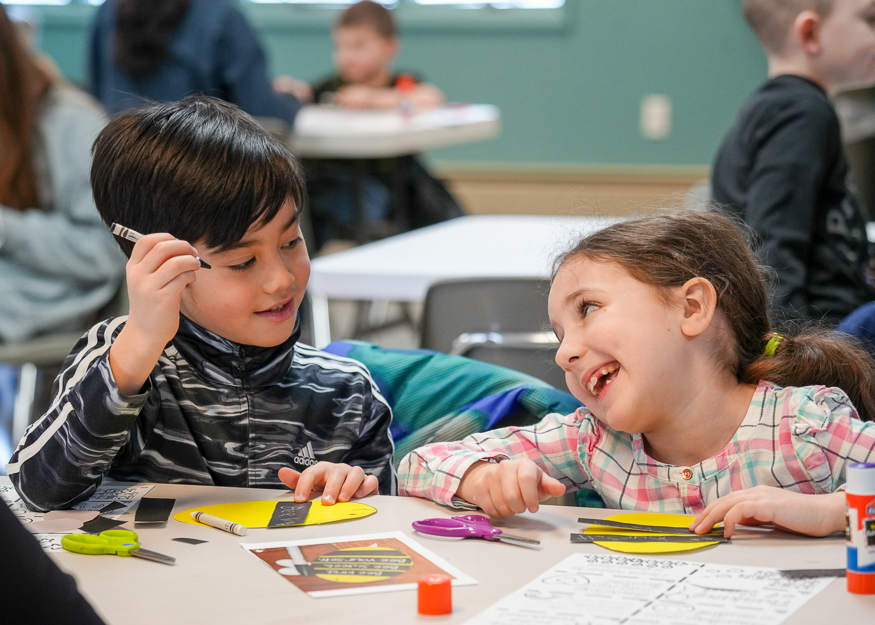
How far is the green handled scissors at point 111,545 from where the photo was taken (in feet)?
3.09

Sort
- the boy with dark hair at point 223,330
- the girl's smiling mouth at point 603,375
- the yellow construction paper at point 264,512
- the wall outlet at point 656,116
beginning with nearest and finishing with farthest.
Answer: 1. the yellow construction paper at point 264,512
2. the girl's smiling mouth at point 603,375
3. the boy with dark hair at point 223,330
4. the wall outlet at point 656,116

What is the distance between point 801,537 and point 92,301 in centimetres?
197

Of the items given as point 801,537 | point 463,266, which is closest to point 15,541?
point 801,537

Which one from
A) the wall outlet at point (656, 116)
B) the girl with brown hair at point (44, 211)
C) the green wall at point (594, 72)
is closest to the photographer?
the girl with brown hair at point (44, 211)

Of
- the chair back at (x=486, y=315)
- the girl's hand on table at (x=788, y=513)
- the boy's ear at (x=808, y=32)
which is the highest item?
the boy's ear at (x=808, y=32)

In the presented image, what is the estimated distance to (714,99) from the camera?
560cm

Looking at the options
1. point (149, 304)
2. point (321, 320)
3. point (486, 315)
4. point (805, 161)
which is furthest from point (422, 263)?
point (149, 304)

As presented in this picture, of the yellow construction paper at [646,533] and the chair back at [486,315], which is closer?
the yellow construction paper at [646,533]

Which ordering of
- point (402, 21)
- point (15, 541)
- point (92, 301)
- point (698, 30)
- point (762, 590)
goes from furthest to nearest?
point (402, 21), point (698, 30), point (92, 301), point (762, 590), point (15, 541)

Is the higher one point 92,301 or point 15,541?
point 15,541

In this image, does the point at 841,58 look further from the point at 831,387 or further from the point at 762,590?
the point at 762,590

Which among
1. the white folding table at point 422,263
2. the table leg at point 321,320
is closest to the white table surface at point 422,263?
the white folding table at point 422,263

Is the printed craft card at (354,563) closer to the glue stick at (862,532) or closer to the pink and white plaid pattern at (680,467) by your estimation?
→ the pink and white plaid pattern at (680,467)

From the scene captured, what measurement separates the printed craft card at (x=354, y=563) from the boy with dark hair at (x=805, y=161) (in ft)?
3.88
